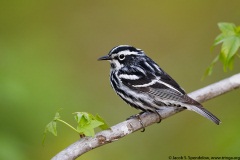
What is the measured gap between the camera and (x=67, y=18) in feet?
37.8

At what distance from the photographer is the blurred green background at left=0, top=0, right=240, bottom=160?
6188 mm

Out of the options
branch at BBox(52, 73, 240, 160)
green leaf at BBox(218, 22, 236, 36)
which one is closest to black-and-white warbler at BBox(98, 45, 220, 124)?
branch at BBox(52, 73, 240, 160)

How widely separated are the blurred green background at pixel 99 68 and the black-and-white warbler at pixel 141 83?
649mm

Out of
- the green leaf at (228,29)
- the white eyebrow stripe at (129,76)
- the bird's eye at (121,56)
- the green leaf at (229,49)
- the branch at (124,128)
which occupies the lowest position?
the branch at (124,128)

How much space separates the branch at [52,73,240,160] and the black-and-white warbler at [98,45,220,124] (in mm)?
131

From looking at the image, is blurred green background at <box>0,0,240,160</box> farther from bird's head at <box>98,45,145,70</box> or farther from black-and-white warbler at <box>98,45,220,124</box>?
bird's head at <box>98,45,145,70</box>

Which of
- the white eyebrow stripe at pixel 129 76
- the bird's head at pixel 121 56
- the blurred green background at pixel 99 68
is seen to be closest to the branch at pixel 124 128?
the blurred green background at pixel 99 68

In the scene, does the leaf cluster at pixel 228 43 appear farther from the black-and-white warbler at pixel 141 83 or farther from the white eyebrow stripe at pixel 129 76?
the white eyebrow stripe at pixel 129 76

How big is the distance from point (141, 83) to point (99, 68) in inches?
152

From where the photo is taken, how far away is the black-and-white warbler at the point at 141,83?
6.37 meters

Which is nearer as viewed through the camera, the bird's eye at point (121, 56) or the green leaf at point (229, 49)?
the green leaf at point (229, 49)

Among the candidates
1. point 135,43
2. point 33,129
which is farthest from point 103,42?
point 33,129

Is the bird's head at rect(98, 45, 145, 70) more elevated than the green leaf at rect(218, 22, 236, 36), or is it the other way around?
the bird's head at rect(98, 45, 145, 70)

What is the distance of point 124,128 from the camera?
17.0 feet
